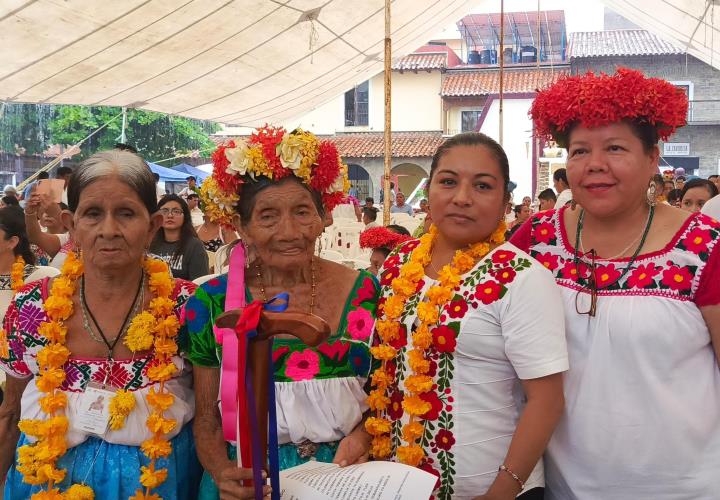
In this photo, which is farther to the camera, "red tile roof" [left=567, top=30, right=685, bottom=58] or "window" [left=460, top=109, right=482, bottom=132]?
"window" [left=460, top=109, right=482, bottom=132]

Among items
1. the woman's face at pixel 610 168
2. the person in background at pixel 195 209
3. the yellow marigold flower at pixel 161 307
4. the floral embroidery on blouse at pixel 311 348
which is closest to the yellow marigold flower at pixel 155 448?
the floral embroidery on blouse at pixel 311 348

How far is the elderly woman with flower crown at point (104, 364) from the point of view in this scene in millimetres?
2066

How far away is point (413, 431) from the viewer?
2016mm

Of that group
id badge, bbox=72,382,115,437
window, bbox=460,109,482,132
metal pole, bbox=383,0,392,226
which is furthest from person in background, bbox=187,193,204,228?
window, bbox=460,109,482,132

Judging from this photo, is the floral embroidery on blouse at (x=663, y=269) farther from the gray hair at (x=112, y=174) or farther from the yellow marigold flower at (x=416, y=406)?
the gray hair at (x=112, y=174)

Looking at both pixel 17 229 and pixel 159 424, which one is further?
pixel 17 229

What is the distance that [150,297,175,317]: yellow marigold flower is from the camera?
2174mm

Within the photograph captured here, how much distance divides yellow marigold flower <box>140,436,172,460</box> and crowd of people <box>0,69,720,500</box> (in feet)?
0.03

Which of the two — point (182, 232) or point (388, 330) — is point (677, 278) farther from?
point (182, 232)

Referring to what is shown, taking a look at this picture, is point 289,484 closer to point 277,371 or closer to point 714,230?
point 277,371

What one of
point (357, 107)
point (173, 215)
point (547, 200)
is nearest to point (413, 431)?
point (173, 215)

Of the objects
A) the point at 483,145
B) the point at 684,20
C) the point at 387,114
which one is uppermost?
the point at 684,20

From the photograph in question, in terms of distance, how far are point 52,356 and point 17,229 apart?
9.17 ft

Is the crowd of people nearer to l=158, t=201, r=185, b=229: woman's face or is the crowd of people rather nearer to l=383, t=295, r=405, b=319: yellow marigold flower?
l=383, t=295, r=405, b=319: yellow marigold flower
